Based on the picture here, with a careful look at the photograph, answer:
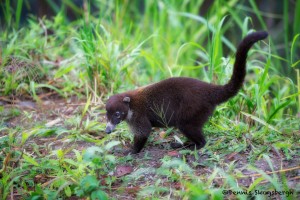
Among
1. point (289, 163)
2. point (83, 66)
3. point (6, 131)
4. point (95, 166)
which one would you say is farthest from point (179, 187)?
point (83, 66)

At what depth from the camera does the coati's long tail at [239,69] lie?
12.4 feet

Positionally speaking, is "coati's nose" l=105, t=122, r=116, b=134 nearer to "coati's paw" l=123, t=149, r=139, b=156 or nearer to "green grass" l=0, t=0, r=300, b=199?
"green grass" l=0, t=0, r=300, b=199

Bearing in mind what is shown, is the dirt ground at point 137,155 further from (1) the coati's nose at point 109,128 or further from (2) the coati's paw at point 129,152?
(1) the coati's nose at point 109,128

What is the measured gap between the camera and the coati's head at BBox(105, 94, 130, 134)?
447 centimetres

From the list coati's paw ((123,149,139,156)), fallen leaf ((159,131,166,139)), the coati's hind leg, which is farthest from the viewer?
fallen leaf ((159,131,166,139))

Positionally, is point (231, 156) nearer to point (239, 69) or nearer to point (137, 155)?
point (239, 69)

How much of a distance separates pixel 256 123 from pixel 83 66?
2.61 m

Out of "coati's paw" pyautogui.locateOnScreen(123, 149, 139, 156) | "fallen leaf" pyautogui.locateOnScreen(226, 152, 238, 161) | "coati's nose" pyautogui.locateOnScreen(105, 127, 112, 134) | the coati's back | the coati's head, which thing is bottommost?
"coati's paw" pyautogui.locateOnScreen(123, 149, 139, 156)

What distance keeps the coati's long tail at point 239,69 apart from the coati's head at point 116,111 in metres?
1.05

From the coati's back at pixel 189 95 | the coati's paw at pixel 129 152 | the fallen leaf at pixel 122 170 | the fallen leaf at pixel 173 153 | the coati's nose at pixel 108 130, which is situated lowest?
the coati's paw at pixel 129 152

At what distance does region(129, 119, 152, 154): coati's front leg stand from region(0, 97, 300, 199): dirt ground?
0.09 metres

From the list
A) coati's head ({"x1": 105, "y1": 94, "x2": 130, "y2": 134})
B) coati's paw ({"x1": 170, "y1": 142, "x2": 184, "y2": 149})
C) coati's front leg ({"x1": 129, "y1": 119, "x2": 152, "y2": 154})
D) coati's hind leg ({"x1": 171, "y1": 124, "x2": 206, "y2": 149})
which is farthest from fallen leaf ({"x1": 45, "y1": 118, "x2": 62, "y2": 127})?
coati's hind leg ({"x1": 171, "y1": 124, "x2": 206, "y2": 149})

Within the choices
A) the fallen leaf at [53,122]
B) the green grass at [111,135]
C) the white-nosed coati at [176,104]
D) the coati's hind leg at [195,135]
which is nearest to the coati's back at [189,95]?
the white-nosed coati at [176,104]

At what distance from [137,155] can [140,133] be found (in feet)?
0.89
